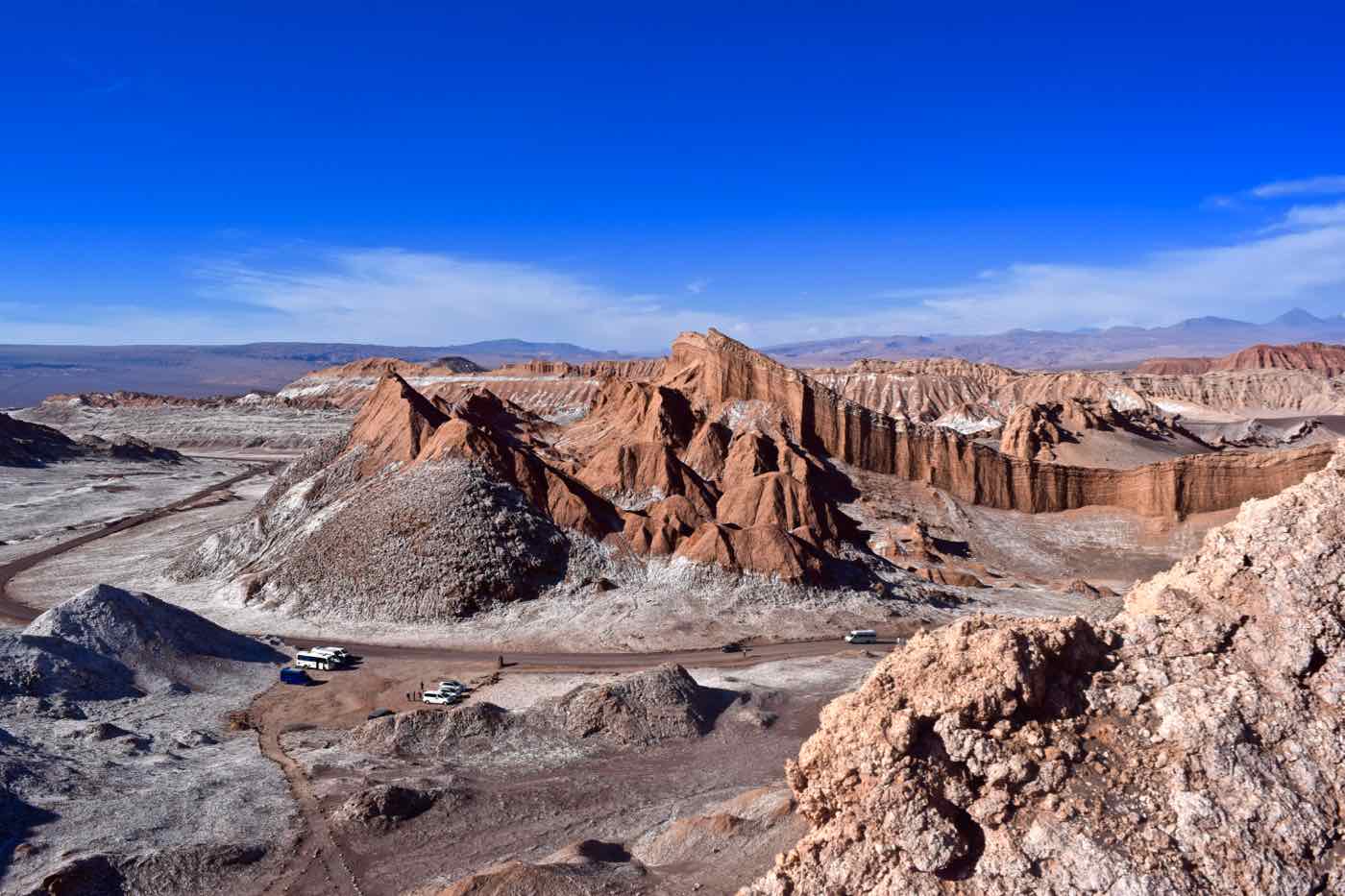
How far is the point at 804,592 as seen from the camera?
44781 mm

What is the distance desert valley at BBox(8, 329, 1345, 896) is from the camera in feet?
43.9

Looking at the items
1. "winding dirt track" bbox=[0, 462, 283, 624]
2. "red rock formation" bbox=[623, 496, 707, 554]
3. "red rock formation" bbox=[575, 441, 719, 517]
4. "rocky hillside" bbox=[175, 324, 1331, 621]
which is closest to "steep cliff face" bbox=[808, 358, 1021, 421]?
"rocky hillside" bbox=[175, 324, 1331, 621]

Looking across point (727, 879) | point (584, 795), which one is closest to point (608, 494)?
point (584, 795)

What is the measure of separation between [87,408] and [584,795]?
576 ft

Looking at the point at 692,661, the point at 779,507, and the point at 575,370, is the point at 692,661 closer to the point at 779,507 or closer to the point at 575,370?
the point at 779,507

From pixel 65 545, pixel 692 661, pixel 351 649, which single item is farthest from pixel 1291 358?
pixel 65 545

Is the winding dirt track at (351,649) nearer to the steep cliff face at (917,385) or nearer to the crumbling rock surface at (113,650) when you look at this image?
the crumbling rock surface at (113,650)

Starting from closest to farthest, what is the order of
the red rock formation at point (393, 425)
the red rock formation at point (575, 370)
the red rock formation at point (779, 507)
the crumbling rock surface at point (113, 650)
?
1. the crumbling rock surface at point (113, 650)
2. the red rock formation at point (779, 507)
3. the red rock formation at point (393, 425)
4. the red rock formation at point (575, 370)

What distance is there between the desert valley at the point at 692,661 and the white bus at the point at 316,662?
20cm

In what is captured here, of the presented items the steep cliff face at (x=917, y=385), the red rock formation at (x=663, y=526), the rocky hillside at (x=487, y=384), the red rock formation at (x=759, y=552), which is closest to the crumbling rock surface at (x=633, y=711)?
the red rock formation at (x=759, y=552)

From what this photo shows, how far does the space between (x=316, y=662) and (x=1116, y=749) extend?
31287mm

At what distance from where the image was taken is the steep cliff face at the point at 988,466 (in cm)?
5772

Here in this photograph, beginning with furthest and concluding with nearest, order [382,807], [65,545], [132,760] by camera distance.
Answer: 1. [65,545]
2. [132,760]
3. [382,807]

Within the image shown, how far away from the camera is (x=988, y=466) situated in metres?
64.2
